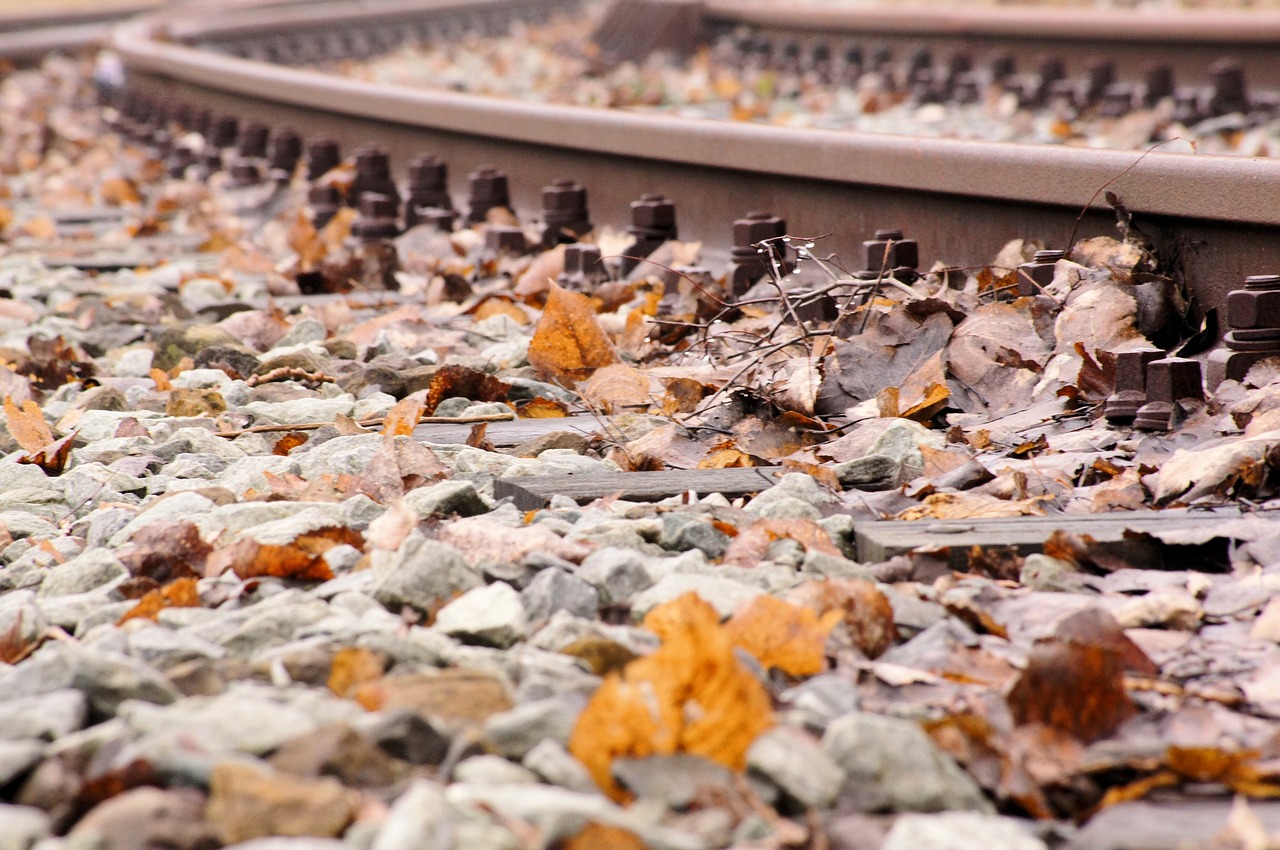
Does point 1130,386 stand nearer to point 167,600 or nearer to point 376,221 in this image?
point 167,600

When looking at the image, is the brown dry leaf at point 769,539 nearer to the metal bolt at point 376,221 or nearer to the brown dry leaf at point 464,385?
the brown dry leaf at point 464,385

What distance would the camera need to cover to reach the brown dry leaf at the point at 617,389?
3.71 metres

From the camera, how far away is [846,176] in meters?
5.04

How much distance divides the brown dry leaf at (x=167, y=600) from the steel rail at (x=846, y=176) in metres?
2.41

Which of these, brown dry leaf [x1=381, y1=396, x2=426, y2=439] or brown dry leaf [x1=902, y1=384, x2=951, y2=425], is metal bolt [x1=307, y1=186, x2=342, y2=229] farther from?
brown dry leaf [x1=902, y1=384, x2=951, y2=425]

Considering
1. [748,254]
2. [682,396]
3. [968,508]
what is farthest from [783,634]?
[748,254]

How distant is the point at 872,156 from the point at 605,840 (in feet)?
11.9

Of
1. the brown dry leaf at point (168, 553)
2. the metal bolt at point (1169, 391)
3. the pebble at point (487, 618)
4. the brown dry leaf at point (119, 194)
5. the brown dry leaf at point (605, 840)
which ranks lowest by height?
the brown dry leaf at point (119, 194)

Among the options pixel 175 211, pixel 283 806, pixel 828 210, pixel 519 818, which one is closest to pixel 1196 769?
pixel 519 818

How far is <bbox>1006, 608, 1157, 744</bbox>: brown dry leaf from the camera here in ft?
6.39

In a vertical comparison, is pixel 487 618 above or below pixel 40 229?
above

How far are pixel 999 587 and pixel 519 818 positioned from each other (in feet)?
3.35

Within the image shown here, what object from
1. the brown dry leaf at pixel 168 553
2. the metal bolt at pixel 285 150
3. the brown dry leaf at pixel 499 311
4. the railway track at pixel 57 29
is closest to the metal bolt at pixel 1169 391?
the brown dry leaf at pixel 168 553

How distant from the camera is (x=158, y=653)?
2146 millimetres
